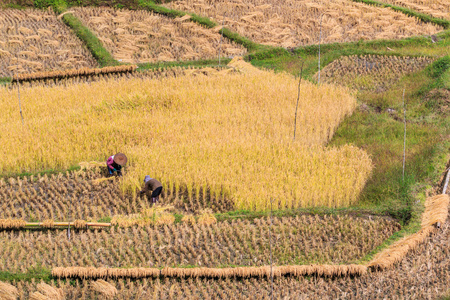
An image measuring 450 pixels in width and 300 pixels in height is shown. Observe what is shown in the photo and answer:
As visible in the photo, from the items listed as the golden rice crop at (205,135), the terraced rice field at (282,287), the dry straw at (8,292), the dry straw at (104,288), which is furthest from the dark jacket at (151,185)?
the dry straw at (8,292)

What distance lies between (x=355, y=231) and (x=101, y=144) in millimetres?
3942

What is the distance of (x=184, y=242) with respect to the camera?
6.43 m

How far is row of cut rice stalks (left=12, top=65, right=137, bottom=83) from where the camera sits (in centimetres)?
1159

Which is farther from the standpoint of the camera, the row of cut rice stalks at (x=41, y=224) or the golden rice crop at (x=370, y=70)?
the golden rice crop at (x=370, y=70)

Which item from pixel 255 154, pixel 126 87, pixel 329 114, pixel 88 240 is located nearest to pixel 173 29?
pixel 126 87

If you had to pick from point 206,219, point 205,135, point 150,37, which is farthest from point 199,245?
point 150,37

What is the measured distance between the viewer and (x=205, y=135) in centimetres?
882

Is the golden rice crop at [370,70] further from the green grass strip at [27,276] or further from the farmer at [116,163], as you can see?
the green grass strip at [27,276]

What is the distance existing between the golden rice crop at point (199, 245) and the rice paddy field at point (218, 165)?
0.07ft

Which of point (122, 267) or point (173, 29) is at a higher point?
point (173, 29)

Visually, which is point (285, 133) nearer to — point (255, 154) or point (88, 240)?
point (255, 154)

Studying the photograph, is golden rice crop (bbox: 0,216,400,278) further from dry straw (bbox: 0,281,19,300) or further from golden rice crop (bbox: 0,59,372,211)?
golden rice crop (bbox: 0,59,372,211)

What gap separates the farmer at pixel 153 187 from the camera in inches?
283

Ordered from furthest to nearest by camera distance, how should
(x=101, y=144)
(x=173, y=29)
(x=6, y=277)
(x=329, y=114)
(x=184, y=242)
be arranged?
(x=173, y=29), (x=329, y=114), (x=101, y=144), (x=184, y=242), (x=6, y=277)
